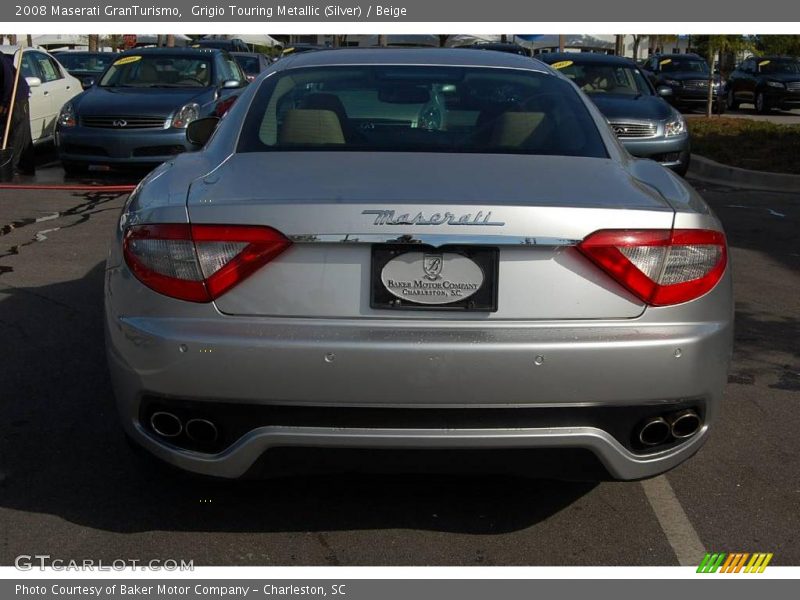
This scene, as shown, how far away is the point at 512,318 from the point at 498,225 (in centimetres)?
28

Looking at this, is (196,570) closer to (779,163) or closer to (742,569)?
(742,569)

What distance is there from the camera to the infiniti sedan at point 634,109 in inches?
498

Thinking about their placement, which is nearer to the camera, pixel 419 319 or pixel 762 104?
pixel 419 319

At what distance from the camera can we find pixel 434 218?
3.22 meters

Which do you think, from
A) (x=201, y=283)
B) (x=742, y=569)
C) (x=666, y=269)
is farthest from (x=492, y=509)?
(x=201, y=283)

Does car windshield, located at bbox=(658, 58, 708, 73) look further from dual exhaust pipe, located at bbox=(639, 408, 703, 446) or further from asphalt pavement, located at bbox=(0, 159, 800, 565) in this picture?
dual exhaust pipe, located at bbox=(639, 408, 703, 446)

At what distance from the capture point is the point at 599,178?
12.0ft

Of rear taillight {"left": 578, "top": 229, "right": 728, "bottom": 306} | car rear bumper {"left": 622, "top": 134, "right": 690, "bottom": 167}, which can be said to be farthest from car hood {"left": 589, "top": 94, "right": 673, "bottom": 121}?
rear taillight {"left": 578, "top": 229, "right": 728, "bottom": 306}

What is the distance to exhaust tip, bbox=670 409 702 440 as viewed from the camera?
3.45 meters

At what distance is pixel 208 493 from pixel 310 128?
141 centimetres

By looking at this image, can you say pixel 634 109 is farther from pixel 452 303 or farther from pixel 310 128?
pixel 452 303

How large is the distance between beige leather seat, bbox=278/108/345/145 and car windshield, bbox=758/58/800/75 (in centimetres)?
2815

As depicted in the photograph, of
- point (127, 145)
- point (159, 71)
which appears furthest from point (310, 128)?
point (159, 71)

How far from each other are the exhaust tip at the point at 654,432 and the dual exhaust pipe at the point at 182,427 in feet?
4.31
